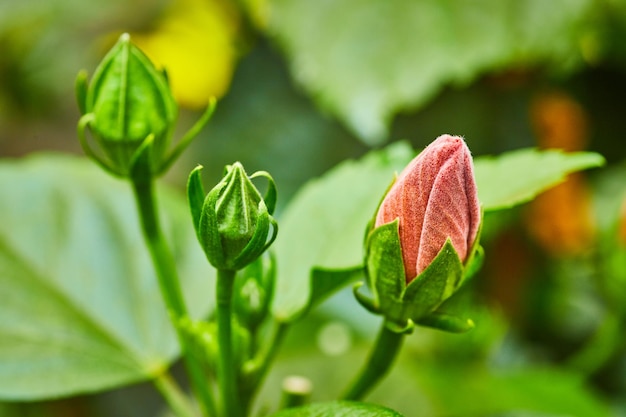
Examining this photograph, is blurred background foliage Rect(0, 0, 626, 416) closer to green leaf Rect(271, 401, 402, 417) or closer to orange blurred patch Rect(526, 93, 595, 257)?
orange blurred patch Rect(526, 93, 595, 257)

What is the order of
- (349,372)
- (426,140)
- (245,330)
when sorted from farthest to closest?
(426,140) < (349,372) < (245,330)

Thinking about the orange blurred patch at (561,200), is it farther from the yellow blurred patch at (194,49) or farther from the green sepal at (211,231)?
the green sepal at (211,231)

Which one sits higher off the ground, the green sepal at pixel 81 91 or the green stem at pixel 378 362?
the green sepal at pixel 81 91

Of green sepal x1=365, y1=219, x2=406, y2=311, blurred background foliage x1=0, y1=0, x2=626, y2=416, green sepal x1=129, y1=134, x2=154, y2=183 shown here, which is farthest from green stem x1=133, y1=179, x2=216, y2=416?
blurred background foliage x1=0, y1=0, x2=626, y2=416

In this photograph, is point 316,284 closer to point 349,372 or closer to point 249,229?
point 249,229

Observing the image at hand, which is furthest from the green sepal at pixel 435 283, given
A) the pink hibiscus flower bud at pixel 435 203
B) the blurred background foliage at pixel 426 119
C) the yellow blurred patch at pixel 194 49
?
the yellow blurred patch at pixel 194 49

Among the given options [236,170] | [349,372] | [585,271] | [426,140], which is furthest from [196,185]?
[585,271]
